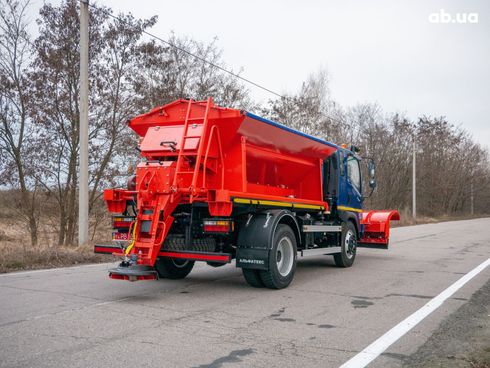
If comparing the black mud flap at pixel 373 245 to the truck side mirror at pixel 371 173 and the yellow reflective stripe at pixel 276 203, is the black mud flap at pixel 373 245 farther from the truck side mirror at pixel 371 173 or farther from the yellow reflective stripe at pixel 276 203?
the yellow reflective stripe at pixel 276 203

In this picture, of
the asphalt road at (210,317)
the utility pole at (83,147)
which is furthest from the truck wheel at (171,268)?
the utility pole at (83,147)

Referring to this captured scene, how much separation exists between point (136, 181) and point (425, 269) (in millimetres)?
6540

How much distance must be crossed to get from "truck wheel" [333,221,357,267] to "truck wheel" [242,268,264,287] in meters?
3.41

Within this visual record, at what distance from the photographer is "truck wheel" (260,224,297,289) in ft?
25.5

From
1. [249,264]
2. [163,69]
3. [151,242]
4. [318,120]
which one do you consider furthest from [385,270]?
[318,120]

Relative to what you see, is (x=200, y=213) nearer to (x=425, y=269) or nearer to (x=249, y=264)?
(x=249, y=264)

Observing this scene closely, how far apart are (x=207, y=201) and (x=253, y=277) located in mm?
1580

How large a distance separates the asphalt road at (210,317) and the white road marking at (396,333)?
8 cm

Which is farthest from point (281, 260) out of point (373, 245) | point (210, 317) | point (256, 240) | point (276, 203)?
point (373, 245)

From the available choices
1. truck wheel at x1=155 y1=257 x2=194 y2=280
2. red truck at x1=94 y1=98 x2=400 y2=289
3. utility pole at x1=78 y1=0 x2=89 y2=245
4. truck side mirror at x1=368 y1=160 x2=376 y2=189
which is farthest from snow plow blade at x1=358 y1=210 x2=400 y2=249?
utility pole at x1=78 y1=0 x2=89 y2=245

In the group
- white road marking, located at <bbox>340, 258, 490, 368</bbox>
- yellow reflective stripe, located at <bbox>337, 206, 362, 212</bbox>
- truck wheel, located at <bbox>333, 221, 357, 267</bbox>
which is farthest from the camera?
yellow reflective stripe, located at <bbox>337, 206, 362, 212</bbox>

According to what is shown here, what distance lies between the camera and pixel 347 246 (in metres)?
11.3

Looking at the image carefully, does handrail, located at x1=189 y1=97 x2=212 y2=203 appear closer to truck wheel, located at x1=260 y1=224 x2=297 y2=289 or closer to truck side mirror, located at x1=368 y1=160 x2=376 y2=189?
truck wheel, located at x1=260 y1=224 x2=297 y2=289

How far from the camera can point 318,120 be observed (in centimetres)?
2919
